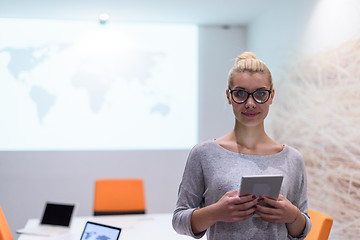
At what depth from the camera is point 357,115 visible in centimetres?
314

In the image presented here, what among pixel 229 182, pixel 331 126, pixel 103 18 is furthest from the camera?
pixel 103 18

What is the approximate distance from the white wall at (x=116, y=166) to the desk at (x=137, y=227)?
2227 mm

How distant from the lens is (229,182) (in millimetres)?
1397

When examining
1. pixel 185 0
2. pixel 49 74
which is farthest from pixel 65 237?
pixel 49 74

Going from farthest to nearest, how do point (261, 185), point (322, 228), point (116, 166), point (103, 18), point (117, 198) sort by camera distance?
point (116, 166) → point (103, 18) → point (117, 198) → point (322, 228) → point (261, 185)

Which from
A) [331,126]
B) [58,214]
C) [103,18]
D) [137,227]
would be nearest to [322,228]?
[137,227]

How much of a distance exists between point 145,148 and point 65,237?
3.02 m

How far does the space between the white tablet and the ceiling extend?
3.73 metres

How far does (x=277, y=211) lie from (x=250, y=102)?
0.35 metres

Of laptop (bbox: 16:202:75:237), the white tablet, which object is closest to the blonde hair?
the white tablet

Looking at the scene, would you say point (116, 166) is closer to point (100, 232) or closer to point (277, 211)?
point (100, 232)

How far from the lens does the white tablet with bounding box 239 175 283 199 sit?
4.14ft

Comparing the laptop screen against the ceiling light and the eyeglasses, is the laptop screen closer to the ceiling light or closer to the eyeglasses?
the eyeglasses

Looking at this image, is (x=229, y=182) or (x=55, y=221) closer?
(x=229, y=182)
